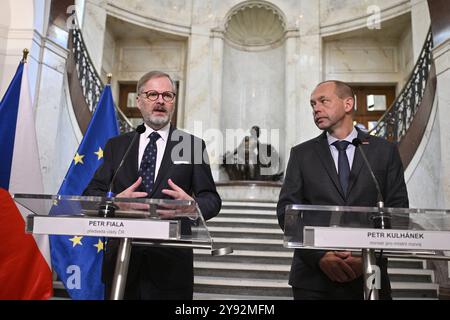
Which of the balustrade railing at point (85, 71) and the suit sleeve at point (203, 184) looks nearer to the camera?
the suit sleeve at point (203, 184)

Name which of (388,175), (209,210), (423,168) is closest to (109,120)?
(209,210)

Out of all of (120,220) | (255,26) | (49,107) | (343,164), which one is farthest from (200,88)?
(120,220)

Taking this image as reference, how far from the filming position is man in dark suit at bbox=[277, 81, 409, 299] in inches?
73.5

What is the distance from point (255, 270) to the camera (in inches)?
182

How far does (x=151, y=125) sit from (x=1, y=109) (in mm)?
1974

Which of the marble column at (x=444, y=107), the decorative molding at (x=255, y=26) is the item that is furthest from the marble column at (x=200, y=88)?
the marble column at (x=444, y=107)

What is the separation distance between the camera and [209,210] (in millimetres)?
1952

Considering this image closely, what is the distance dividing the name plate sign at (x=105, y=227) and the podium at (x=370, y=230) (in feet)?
1.34

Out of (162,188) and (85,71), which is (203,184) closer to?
(162,188)

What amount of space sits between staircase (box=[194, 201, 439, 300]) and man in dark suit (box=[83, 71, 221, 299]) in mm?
2265

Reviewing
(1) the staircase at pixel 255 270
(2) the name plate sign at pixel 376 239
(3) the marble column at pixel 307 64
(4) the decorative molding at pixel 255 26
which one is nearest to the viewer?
(2) the name plate sign at pixel 376 239

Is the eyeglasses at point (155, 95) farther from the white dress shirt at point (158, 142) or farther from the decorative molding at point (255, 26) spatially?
the decorative molding at point (255, 26)

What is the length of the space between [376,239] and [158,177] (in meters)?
1.06

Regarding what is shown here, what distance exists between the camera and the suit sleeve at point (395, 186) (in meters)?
2.00
